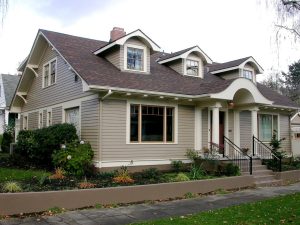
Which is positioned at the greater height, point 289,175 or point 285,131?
A: point 285,131

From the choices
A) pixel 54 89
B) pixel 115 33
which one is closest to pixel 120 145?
pixel 54 89

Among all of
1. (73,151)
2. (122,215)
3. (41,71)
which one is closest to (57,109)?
(41,71)

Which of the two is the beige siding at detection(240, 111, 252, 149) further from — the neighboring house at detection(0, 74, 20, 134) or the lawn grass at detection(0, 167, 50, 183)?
the neighboring house at detection(0, 74, 20, 134)

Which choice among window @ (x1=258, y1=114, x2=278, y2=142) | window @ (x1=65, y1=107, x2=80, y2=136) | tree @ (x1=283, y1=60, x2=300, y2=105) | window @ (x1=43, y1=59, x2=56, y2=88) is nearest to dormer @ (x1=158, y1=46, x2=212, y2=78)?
window @ (x1=258, y1=114, x2=278, y2=142)

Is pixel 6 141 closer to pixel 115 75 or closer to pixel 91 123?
pixel 91 123

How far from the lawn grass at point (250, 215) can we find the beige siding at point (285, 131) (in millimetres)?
12476

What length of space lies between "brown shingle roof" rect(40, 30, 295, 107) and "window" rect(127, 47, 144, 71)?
0.57 metres

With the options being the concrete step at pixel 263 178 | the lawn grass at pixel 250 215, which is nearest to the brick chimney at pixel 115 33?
the concrete step at pixel 263 178

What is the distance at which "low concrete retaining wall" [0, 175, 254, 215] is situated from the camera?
9.12 m

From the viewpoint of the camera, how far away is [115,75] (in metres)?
15.8

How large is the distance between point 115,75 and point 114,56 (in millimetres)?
1786

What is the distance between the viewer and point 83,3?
1221cm

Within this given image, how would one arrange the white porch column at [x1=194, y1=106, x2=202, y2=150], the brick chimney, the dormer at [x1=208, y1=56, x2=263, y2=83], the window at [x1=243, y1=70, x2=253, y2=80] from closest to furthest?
the white porch column at [x1=194, y1=106, x2=202, y2=150], the brick chimney, the dormer at [x1=208, y1=56, x2=263, y2=83], the window at [x1=243, y1=70, x2=253, y2=80]

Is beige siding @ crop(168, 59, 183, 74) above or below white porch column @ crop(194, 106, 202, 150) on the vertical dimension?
above
